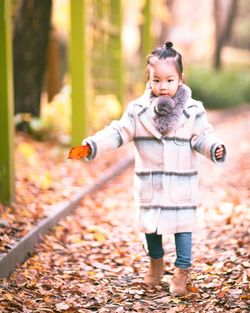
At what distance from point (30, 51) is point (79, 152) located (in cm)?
657

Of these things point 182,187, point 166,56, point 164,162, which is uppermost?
point 166,56

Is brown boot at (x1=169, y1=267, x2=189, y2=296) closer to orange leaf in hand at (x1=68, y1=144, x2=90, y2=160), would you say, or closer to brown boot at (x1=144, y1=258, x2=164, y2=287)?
brown boot at (x1=144, y1=258, x2=164, y2=287)

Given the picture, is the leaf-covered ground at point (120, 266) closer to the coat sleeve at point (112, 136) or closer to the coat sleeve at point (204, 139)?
the coat sleeve at point (204, 139)

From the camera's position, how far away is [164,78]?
13.5 feet

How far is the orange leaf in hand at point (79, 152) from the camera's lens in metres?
3.95

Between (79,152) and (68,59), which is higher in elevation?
(68,59)

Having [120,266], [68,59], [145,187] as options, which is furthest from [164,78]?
[68,59]

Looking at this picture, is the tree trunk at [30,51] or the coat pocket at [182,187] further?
the tree trunk at [30,51]

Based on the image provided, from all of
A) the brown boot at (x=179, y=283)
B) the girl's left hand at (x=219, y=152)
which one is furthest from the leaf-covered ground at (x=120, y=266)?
the girl's left hand at (x=219, y=152)

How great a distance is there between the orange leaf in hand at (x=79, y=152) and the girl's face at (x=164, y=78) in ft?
2.02

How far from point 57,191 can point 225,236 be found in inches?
94.2

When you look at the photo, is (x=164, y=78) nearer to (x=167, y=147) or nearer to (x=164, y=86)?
(x=164, y=86)

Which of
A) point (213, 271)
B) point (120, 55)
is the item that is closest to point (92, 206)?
point (213, 271)

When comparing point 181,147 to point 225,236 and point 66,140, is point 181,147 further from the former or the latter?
point 66,140
